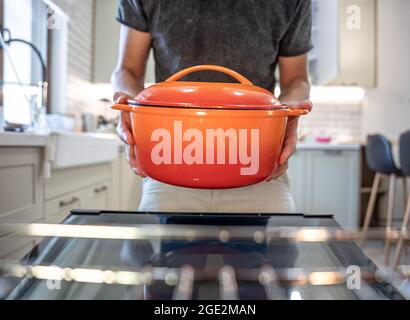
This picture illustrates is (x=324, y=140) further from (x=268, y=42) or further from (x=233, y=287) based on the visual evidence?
(x=233, y=287)

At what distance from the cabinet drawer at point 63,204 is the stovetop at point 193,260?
390mm

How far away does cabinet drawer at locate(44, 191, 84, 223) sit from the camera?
2.52 feet

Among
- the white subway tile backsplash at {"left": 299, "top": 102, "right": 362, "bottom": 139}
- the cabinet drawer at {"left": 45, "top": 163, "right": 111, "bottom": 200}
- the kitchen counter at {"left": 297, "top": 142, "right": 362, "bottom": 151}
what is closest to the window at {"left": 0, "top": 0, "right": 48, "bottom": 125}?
the cabinet drawer at {"left": 45, "top": 163, "right": 111, "bottom": 200}

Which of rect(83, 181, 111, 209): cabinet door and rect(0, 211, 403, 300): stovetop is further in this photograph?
rect(83, 181, 111, 209): cabinet door

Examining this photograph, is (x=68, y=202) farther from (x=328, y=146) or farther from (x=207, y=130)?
(x=328, y=146)

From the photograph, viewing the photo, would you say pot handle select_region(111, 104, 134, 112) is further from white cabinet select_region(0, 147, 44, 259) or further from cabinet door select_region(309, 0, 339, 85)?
cabinet door select_region(309, 0, 339, 85)

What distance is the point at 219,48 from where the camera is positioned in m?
0.42

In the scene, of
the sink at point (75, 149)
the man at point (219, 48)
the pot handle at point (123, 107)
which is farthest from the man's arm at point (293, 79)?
the sink at point (75, 149)

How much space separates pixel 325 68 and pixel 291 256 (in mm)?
883

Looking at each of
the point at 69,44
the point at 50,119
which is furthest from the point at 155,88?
the point at 69,44

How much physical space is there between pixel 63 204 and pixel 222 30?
0.64 metres

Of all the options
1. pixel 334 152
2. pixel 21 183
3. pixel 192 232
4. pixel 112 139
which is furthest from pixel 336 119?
pixel 192 232

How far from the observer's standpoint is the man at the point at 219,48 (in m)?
0.42

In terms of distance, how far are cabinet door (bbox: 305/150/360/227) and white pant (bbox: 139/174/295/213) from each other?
1471mm
